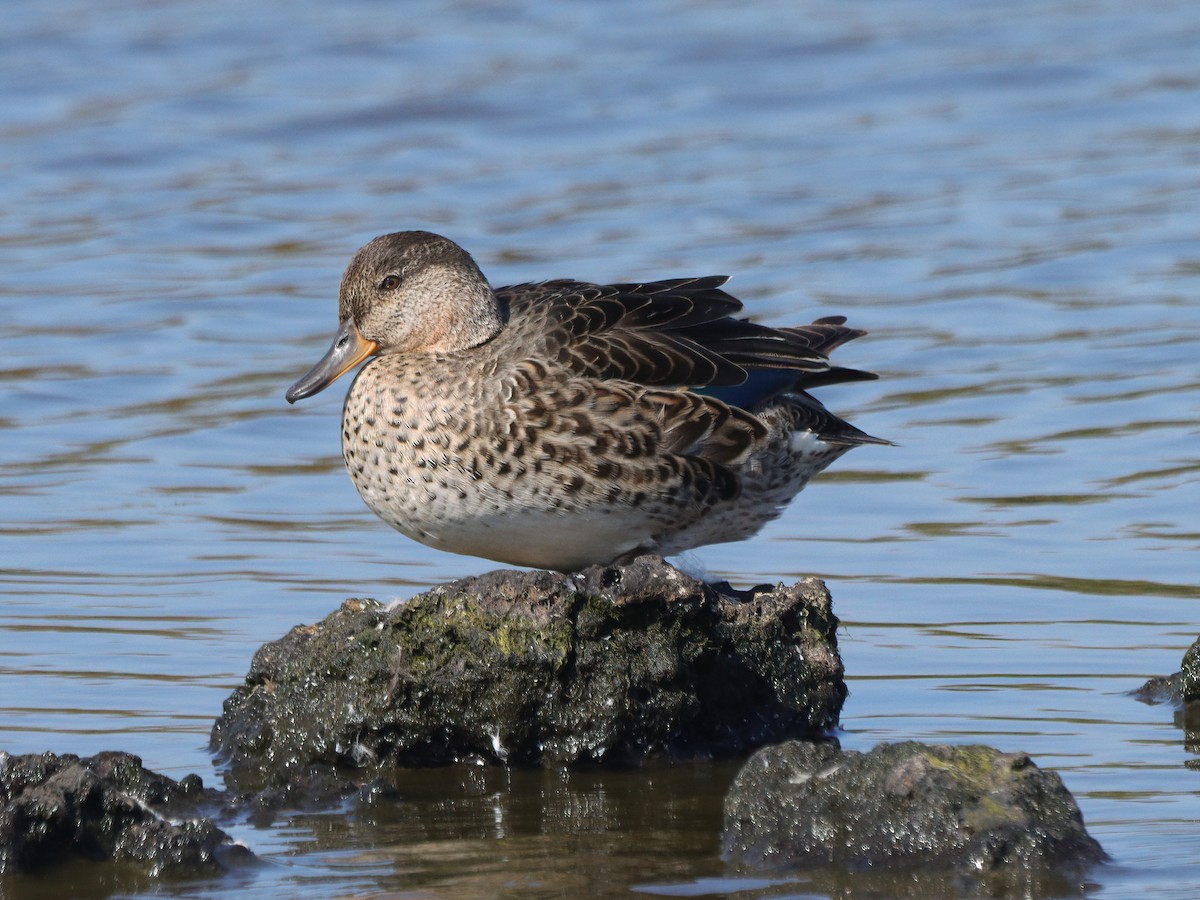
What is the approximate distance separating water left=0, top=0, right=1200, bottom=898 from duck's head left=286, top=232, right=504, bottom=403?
94 centimetres

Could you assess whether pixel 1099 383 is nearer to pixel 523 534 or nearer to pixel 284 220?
pixel 523 534

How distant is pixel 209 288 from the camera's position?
501 inches

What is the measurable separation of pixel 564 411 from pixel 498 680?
103cm

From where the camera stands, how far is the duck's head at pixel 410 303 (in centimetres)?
666

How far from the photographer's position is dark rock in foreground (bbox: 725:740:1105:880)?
4555 mm

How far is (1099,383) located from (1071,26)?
10303 mm

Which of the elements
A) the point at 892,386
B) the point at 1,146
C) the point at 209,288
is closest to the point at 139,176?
the point at 1,146

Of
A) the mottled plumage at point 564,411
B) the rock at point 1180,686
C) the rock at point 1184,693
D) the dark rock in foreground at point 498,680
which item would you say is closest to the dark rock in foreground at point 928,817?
the dark rock in foreground at point 498,680

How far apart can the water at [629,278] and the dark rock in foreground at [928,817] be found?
5.3 inches

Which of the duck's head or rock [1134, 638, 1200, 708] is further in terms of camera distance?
the duck's head

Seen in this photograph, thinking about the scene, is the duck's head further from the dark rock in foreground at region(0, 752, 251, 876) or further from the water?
the dark rock in foreground at region(0, 752, 251, 876)

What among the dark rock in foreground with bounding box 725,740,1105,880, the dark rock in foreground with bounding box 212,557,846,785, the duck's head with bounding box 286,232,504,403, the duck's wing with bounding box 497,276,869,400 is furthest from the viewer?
the duck's head with bounding box 286,232,504,403

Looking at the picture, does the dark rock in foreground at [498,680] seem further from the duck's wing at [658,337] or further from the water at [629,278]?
the duck's wing at [658,337]

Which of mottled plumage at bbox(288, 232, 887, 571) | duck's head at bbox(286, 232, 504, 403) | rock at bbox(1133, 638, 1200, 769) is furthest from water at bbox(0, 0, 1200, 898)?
duck's head at bbox(286, 232, 504, 403)
